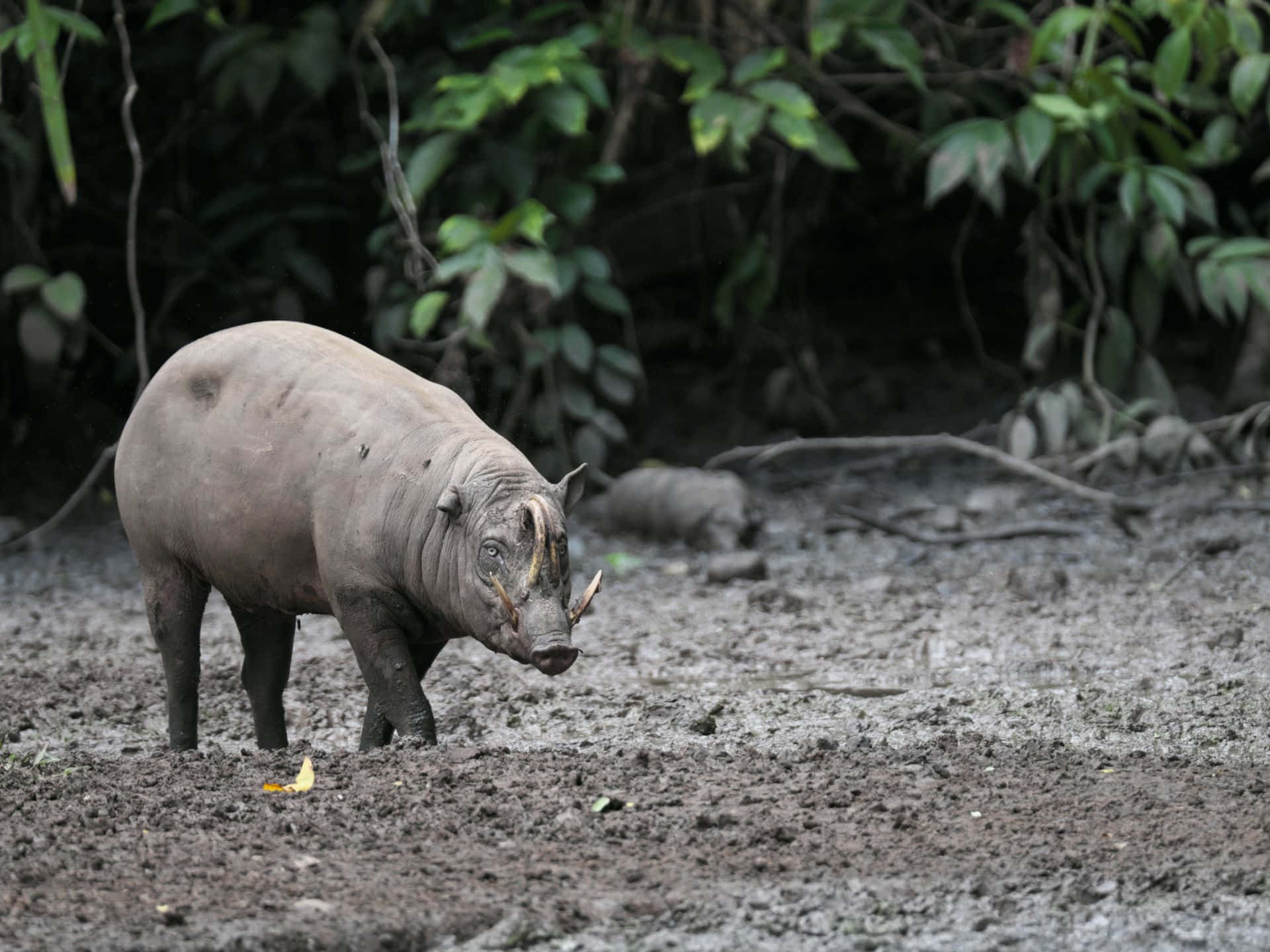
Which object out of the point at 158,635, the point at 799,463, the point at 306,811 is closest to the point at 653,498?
the point at 799,463

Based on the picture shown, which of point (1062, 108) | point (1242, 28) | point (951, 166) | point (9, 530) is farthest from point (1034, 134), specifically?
point (9, 530)

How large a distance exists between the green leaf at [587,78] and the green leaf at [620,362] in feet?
4.41

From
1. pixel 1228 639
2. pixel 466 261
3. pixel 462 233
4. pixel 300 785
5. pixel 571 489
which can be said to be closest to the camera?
pixel 300 785

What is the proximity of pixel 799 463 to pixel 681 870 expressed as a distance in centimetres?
605

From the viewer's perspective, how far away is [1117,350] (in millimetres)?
8172

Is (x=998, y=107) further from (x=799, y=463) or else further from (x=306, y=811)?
(x=306, y=811)

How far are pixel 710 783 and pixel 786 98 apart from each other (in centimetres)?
403

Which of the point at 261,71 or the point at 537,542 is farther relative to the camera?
the point at 261,71

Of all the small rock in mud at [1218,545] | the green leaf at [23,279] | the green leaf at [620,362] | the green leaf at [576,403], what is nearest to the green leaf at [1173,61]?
the small rock in mud at [1218,545]

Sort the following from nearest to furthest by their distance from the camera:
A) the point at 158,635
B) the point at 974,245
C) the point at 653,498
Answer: the point at 158,635 < the point at 653,498 < the point at 974,245

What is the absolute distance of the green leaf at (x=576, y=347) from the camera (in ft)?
25.6

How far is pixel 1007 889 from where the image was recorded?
3.08 meters

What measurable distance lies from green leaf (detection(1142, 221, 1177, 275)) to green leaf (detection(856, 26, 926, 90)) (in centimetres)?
138

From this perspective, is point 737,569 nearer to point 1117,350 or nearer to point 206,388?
point 1117,350
